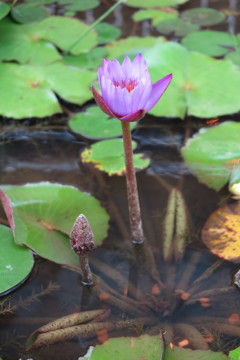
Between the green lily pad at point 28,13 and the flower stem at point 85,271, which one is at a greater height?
the green lily pad at point 28,13

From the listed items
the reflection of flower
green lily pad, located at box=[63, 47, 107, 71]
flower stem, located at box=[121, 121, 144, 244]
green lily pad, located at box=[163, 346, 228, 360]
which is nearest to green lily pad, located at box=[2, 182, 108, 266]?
flower stem, located at box=[121, 121, 144, 244]

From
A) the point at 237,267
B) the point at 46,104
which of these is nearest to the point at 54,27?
the point at 46,104

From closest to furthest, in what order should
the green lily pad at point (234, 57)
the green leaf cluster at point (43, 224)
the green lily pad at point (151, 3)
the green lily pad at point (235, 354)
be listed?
the green lily pad at point (235, 354), the green leaf cluster at point (43, 224), the green lily pad at point (234, 57), the green lily pad at point (151, 3)

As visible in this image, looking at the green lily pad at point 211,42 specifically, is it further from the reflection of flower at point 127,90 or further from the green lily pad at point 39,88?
the reflection of flower at point 127,90

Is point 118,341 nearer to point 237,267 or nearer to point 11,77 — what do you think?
point 237,267

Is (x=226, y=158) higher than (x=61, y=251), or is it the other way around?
(x=226, y=158)

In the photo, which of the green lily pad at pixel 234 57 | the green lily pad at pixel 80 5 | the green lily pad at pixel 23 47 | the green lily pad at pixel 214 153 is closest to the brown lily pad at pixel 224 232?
the green lily pad at pixel 214 153

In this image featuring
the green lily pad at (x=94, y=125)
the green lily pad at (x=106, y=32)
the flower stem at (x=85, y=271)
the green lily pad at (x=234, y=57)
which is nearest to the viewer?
the flower stem at (x=85, y=271)
